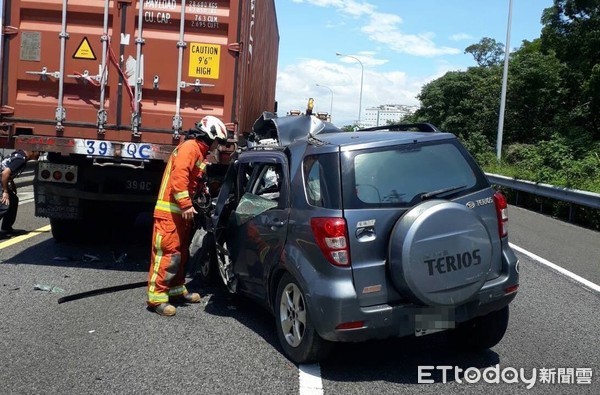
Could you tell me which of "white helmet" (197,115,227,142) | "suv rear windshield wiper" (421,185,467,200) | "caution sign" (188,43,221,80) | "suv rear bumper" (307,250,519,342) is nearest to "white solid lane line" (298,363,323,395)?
"suv rear bumper" (307,250,519,342)

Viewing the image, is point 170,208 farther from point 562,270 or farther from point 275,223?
point 562,270

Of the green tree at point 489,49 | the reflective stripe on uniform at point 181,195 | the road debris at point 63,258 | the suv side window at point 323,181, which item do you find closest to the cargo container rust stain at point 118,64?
the reflective stripe on uniform at point 181,195

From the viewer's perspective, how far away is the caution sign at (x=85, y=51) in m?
6.79

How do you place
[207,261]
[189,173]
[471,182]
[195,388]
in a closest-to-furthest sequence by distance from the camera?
[195,388], [471,182], [189,173], [207,261]

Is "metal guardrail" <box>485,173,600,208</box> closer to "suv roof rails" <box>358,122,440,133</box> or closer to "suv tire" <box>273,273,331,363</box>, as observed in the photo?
"suv roof rails" <box>358,122,440,133</box>

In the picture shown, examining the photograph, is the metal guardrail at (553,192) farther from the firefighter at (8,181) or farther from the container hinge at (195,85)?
the firefighter at (8,181)

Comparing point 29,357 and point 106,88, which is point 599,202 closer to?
point 106,88

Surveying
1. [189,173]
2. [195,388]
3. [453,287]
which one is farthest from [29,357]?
[453,287]

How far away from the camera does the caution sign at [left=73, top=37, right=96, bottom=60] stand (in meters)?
6.79

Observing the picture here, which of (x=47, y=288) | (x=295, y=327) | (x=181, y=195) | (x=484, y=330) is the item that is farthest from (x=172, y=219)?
(x=484, y=330)

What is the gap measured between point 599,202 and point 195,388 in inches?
411

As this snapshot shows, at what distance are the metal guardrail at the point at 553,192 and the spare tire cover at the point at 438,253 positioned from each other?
9.36m

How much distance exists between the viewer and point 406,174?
4.31m

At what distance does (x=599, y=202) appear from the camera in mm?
12211
